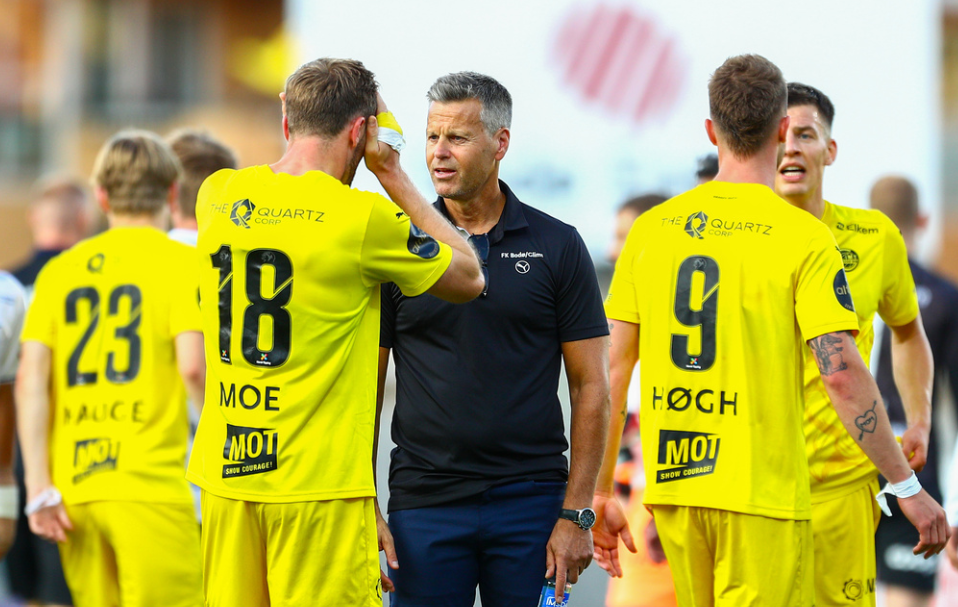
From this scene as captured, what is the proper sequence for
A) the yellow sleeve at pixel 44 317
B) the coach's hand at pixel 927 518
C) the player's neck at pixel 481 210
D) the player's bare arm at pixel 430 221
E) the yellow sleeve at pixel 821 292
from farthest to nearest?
the yellow sleeve at pixel 44 317 → the player's neck at pixel 481 210 → the coach's hand at pixel 927 518 → the yellow sleeve at pixel 821 292 → the player's bare arm at pixel 430 221

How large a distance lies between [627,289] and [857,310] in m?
0.93

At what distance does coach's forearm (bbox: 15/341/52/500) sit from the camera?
4770mm

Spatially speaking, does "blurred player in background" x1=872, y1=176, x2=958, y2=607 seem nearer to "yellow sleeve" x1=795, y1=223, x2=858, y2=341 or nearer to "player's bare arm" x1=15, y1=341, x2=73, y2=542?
"yellow sleeve" x1=795, y1=223, x2=858, y2=341

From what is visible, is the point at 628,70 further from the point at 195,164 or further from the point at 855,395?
the point at 855,395

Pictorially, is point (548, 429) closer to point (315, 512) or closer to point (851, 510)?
point (315, 512)

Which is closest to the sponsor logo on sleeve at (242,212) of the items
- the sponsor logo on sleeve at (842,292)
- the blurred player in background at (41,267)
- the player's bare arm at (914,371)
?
the sponsor logo on sleeve at (842,292)

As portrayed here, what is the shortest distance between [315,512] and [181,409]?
168cm

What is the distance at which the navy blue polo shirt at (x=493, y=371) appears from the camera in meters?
3.91

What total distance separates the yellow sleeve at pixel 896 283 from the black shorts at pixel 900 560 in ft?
6.22

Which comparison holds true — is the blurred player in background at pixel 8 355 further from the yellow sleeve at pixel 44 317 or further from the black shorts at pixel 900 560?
the black shorts at pixel 900 560

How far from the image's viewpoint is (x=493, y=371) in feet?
12.8

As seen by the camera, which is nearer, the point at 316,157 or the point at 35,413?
the point at 316,157

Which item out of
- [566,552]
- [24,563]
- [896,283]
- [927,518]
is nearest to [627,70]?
[24,563]

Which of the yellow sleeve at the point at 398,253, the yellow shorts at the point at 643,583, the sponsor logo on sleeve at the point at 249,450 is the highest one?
the yellow sleeve at the point at 398,253
